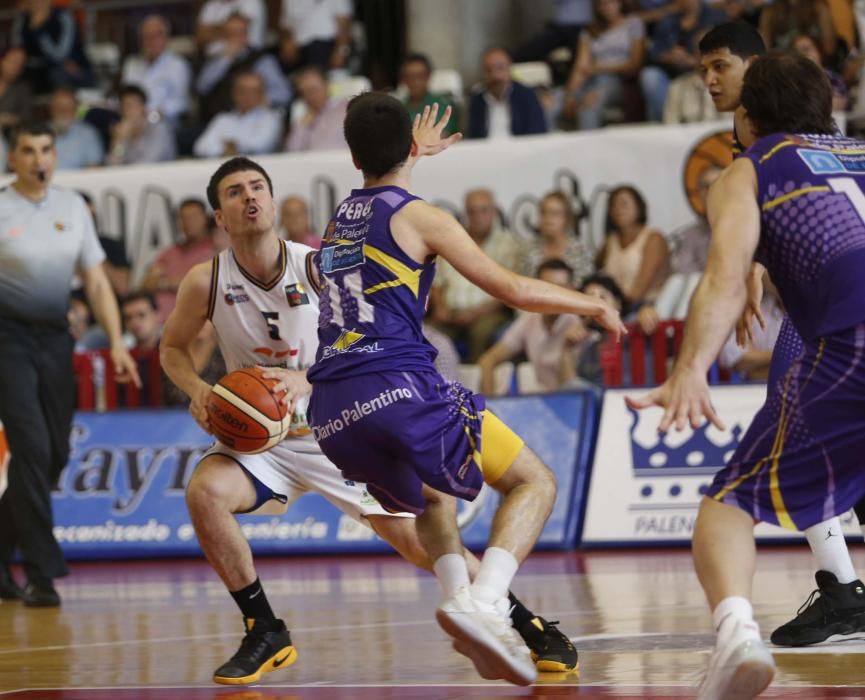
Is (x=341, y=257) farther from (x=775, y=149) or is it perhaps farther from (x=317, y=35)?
(x=317, y=35)

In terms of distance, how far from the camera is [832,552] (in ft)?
21.8

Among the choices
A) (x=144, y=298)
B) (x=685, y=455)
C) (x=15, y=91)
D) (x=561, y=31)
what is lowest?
(x=685, y=455)

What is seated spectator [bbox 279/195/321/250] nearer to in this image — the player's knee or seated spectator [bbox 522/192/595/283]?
seated spectator [bbox 522/192/595/283]

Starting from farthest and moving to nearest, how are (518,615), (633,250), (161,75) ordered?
(161,75) < (633,250) < (518,615)

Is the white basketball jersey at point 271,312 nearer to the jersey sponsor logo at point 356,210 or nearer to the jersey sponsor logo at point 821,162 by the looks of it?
the jersey sponsor logo at point 356,210

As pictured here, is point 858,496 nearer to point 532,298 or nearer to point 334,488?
point 532,298

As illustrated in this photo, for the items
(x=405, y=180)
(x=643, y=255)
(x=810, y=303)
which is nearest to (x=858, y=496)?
(x=810, y=303)

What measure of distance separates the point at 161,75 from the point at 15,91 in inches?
71.7

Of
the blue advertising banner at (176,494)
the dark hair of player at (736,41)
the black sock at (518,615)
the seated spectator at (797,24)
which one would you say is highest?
the seated spectator at (797,24)

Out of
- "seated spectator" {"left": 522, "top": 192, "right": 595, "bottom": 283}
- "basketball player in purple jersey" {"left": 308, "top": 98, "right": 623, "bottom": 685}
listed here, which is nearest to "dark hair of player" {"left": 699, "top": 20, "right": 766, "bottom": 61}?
"basketball player in purple jersey" {"left": 308, "top": 98, "right": 623, "bottom": 685}

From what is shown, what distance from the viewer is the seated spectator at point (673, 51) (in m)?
14.2

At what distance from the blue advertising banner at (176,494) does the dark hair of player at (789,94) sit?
624 cm

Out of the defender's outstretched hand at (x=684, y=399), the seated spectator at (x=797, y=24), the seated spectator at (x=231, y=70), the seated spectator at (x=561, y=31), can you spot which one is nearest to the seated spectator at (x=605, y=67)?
the seated spectator at (x=561, y=31)

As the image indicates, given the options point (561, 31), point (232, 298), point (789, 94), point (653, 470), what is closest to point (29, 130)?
point (232, 298)
